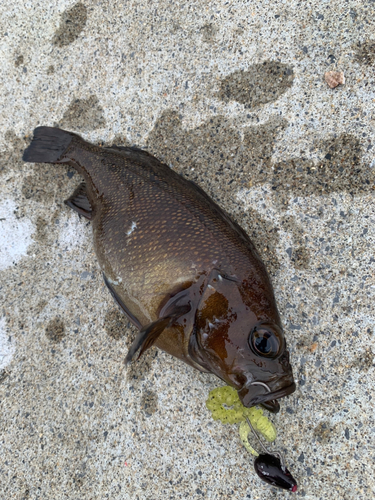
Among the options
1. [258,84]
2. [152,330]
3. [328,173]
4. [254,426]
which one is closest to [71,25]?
[258,84]

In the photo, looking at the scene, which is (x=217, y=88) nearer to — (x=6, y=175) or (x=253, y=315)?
(x=253, y=315)

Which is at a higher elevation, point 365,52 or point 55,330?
point 365,52

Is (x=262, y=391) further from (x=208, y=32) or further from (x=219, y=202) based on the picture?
(x=208, y=32)

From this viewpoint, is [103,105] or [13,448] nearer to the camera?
[13,448]

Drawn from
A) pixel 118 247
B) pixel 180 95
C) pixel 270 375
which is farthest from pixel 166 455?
pixel 180 95

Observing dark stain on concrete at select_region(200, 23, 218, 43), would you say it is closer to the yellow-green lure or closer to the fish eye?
the fish eye

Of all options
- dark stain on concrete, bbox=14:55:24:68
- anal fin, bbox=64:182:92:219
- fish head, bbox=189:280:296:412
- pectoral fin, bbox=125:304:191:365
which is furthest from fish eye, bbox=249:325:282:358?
dark stain on concrete, bbox=14:55:24:68
